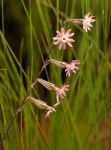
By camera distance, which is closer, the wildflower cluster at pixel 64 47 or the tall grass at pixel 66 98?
the wildflower cluster at pixel 64 47

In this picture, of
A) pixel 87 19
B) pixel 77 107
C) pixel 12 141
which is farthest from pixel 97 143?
pixel 87 19

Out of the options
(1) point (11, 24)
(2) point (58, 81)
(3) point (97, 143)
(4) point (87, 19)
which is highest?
(1) point (11, 24)

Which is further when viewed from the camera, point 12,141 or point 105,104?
point 105,104

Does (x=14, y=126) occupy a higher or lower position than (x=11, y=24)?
lower

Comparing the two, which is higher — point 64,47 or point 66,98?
point 64,47

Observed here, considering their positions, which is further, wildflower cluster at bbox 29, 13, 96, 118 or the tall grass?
the tall grass

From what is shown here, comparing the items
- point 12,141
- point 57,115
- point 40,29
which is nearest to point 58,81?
point 57,115

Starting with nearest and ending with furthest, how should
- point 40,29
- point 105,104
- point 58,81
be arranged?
point 58,81 → point 105,104 → point 40,29

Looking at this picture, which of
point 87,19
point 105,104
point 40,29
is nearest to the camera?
point 87,19

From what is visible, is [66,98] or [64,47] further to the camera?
[66,98]

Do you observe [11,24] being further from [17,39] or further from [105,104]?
[105,104]
